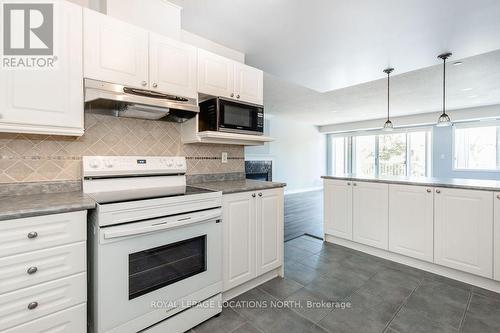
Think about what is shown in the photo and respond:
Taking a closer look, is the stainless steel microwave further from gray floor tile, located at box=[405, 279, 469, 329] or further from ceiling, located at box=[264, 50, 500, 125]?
gray floor tile, located at box=[405, 279, 469, 329]

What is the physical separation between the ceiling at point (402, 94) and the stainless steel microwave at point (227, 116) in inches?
64.7

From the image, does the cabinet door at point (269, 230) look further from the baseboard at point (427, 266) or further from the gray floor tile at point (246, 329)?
the baseboard at point (427, 266)

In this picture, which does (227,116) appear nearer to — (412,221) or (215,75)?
(215,75)

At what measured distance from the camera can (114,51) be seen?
5.51 feet

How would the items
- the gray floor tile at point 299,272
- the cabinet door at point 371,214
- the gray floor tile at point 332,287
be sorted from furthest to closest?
the cabinet door at point 371,214 → the gray floor tile at point 299,272 → the gray floor tile at point 332,287

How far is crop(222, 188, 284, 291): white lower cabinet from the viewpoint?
6.34ft

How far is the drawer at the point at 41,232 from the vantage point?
1110 mm

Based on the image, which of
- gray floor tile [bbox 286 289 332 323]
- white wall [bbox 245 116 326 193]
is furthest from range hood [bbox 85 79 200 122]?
white wall [bbox 245 116 326 193]

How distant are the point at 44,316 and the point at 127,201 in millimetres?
658

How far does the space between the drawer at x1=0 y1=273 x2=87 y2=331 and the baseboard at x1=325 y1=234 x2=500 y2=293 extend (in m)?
2.91

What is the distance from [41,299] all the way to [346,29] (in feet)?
9.74

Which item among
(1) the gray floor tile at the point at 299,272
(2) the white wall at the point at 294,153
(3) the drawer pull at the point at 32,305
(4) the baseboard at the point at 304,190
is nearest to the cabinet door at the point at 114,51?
(3) the drawer pull at the point at 32,305

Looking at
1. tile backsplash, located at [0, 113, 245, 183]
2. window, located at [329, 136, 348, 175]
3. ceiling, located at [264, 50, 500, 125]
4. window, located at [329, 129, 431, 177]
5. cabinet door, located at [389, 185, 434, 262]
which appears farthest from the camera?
window, located at [329, 136, 348, 175]

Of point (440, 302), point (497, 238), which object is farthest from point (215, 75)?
point (497, 238)
